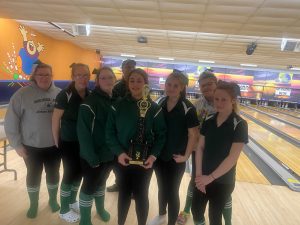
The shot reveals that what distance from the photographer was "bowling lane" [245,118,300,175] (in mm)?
4781

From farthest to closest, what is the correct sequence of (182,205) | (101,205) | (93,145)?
(182,205) → (101,205) → (93,145)

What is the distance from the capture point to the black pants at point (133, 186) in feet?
6.04

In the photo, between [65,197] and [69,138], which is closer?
[69,138]

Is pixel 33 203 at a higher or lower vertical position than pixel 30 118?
lower

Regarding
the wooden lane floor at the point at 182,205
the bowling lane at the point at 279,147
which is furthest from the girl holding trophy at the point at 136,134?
the bowling lane at the point at 279,147

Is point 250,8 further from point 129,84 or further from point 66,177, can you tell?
point 66,177

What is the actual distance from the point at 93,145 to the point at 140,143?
1.20ft

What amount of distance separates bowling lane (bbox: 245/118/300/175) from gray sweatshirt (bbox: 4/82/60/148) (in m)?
3.86

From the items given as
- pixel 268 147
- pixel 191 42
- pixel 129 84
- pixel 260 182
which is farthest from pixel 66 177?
pixel 191 42

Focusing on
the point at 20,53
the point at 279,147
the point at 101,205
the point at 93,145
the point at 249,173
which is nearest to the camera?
the point at 93,145

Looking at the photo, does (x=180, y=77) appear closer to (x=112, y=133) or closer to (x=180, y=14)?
(x=112, y=133)

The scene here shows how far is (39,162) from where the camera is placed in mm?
2215

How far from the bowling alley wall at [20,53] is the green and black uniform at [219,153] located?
Result: 18.2ft

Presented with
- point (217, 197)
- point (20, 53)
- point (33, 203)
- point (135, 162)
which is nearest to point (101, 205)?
point (33, 203)
